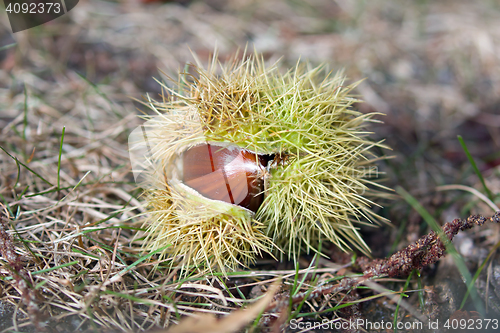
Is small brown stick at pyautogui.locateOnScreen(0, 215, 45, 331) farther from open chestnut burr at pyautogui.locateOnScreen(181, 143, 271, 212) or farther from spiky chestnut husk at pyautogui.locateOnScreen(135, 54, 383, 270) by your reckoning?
open chestnut burr at pyautogui.locateOnScreen(181, 143, 271, 212)

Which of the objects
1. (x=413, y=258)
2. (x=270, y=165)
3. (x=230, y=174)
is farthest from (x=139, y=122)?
(x=413, y=258)

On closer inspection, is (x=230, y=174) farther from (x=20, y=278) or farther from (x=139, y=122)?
(x=139, y=122)

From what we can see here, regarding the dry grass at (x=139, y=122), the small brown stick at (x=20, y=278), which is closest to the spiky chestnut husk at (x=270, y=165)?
the dry grass at (x=139, y=122)

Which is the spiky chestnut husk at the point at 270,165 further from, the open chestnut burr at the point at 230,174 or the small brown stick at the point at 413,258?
the small brown stick at the point at 413,258

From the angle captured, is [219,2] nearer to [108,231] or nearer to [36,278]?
[108,231]

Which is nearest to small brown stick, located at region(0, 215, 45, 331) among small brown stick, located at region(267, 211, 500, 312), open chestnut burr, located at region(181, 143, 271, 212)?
open chestnut burr, located at region(181, 143, 271, 212)

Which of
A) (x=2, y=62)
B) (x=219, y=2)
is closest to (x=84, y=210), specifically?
(x=2, y=62)
